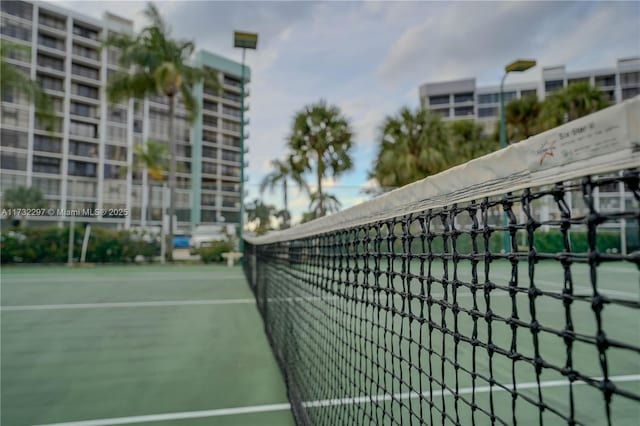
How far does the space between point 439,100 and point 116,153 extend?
37998mm

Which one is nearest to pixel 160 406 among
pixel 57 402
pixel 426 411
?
pixel 57 402

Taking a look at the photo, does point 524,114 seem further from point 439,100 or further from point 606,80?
point 606,80

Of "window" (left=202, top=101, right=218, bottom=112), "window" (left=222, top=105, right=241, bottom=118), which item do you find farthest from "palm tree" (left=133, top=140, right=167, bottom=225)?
"window" (left=222, top=105, right=241, bottom=118)

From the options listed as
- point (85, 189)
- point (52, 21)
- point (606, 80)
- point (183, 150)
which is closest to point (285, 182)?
point (85, 189)

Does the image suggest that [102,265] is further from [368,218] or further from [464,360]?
[368,218]

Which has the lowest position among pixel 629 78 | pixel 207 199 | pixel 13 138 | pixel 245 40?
pixel 207 199

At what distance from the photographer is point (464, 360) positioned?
3.12m

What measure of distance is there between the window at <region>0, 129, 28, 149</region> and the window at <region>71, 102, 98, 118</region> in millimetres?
5114

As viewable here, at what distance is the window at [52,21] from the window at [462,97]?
42.2 meters

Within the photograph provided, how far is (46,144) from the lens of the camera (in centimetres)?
3356

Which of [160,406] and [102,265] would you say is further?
[102,265]

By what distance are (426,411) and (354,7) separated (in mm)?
8491

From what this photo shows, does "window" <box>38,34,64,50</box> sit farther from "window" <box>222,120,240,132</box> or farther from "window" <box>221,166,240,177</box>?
"window" <box>221,166,240,177</box>

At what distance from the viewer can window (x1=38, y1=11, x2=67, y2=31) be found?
34.5 metres
